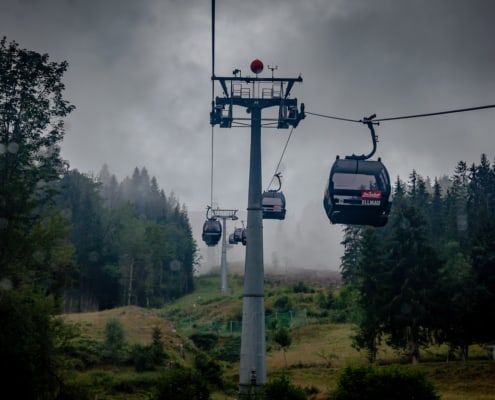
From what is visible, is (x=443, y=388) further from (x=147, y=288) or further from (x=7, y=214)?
(x=147, y=288)

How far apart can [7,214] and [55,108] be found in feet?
31.9

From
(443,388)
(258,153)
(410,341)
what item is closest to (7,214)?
(258,153)

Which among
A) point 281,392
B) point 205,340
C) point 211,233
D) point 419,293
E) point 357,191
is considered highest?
point 211,233

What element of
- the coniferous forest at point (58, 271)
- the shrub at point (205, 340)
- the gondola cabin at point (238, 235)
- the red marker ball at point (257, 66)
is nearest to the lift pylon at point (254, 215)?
the red marker ball at point (257, 66)

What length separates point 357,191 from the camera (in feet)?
53.5

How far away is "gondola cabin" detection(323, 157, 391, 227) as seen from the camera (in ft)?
53.5

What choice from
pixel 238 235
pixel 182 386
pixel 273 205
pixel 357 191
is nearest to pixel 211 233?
pixel 238 235

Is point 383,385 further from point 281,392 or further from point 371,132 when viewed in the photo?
point 371,132

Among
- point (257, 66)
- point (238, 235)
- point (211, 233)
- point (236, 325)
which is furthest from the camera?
point (236, 325)

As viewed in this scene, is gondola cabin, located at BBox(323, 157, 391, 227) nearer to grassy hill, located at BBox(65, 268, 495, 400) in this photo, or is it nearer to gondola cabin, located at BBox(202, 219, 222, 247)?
grassy hill, located at BBox(65, 268, 495, 400)

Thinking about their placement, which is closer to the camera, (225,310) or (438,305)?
(438,305)

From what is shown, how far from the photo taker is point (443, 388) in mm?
34344

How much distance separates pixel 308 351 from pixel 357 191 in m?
37.9

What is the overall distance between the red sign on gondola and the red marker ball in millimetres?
7633
